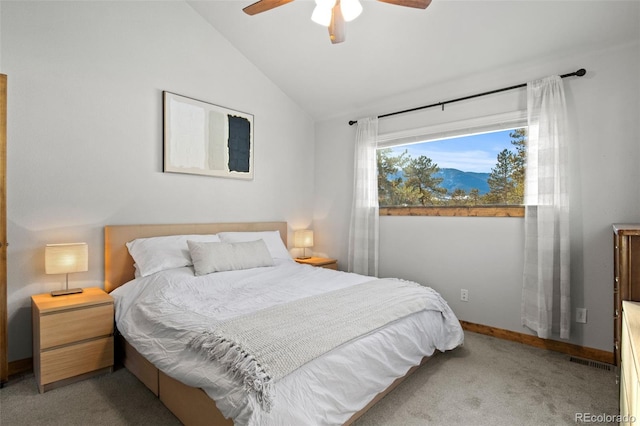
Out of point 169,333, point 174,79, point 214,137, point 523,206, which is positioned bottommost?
point 169,333

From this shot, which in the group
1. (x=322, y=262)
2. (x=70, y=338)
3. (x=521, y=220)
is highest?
(x=521, y=220)

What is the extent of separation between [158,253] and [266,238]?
1.20 m

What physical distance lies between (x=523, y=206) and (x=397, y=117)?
166cm

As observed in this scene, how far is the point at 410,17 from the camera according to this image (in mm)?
2920

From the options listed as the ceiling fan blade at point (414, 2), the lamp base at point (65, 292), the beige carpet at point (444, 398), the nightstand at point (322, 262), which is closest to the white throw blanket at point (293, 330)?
the beige carpet at point (444, 398)

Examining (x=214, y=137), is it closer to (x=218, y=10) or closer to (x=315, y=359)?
(x=218, y=10)

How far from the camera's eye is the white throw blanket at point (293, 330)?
4.57 feet

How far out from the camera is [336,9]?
6.82ft

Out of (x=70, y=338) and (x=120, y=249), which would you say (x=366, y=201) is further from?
(x=70, y=338)

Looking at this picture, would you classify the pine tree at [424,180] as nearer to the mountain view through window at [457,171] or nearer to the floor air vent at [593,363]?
the mountain view through window at [457,171]

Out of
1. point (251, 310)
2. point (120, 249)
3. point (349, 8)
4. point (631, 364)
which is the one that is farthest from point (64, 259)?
point (631, 364)

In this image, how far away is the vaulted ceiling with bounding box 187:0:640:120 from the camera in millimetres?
2572

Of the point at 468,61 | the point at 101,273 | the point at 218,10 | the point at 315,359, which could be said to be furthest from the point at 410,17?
the point at 101,273

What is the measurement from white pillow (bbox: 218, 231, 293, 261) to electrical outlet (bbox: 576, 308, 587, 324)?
Result: 2724mm
